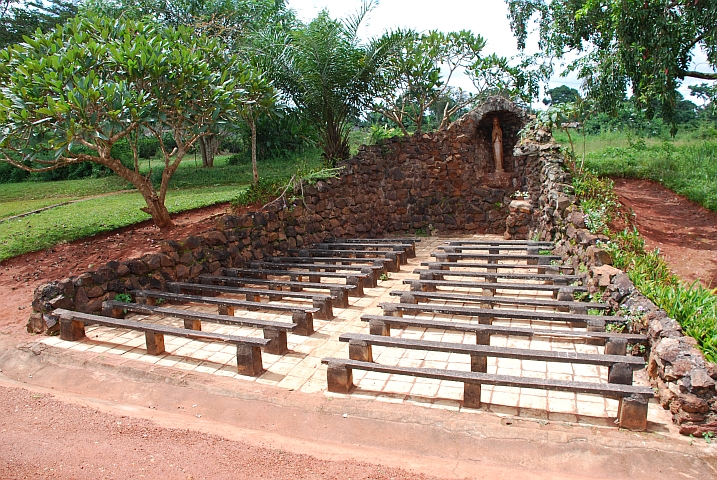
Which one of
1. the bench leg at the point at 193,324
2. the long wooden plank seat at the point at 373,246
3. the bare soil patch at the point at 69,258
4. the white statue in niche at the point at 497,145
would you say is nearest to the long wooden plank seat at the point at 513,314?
the bench leg at the point at 193,324

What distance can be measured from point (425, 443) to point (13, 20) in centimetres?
2117

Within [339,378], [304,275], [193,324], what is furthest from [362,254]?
[339,378]

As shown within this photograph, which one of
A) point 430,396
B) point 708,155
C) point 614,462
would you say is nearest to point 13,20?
point 430,396

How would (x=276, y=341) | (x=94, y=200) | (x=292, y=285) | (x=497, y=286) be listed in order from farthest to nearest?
(x=94, y=200), (x=292, y=285), (x=497, y=286), (x=276, y=341)

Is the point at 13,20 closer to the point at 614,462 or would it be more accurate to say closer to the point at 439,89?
the point at 439,89

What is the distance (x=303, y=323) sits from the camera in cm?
607

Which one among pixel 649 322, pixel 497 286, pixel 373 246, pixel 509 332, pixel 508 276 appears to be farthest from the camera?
pixel 373 246

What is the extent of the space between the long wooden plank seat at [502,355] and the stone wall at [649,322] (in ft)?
0.96

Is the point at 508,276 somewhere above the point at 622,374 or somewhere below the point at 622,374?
above

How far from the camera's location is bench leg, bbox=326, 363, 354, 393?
15.0ft

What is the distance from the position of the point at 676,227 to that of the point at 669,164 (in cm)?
455

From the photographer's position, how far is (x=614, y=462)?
3.42 meters

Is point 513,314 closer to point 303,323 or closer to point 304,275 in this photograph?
point 303,323

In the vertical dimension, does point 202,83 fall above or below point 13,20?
below
